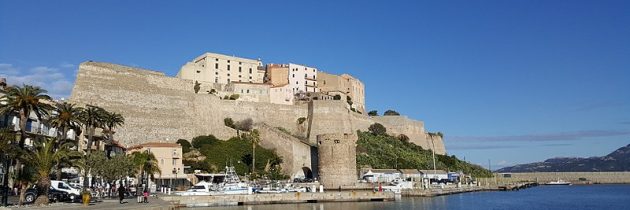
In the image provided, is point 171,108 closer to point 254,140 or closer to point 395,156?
point 254,140

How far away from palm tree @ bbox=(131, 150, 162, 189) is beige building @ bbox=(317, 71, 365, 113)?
1795 inches

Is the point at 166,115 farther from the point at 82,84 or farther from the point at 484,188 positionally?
the point at 484,188

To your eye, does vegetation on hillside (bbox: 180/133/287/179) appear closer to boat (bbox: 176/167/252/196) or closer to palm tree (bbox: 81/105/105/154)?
boat (bbox: 176/167/252/196)

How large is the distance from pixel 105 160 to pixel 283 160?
27975mm

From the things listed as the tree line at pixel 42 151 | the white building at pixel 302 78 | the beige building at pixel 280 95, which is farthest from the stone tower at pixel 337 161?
the white building at pixel 302 78

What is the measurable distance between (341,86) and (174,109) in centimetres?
3742

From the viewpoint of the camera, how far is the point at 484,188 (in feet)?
261

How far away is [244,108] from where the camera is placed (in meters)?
71.3

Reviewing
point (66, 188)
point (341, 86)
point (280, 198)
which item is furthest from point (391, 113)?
point (66, 188)

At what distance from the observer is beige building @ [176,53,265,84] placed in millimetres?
81000

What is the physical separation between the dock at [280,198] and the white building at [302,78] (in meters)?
42.1

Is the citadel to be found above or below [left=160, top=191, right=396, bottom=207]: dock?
above

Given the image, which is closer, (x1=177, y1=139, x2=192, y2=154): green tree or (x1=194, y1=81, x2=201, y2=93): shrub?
(x1=177, y1=139, x2=192, y2=154): green tree

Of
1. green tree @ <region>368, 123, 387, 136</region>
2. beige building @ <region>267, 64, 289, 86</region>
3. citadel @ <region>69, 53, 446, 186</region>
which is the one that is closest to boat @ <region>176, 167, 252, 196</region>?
citadel @ <region>69, 53, 446, 186</region>
